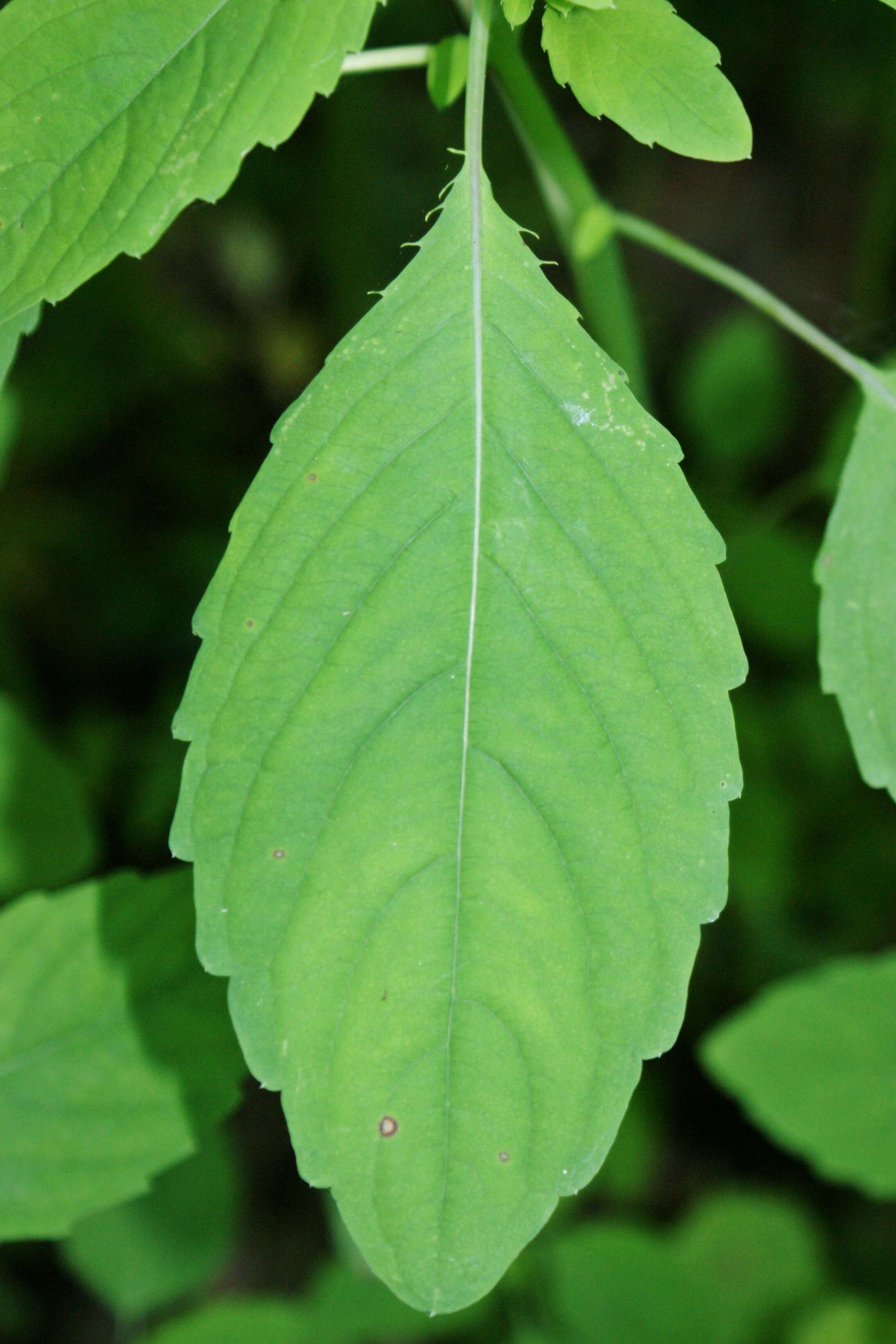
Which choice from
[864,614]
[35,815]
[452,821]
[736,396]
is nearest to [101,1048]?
[35,815]

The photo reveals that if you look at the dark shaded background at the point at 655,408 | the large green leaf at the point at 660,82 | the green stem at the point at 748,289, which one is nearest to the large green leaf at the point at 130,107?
the large green leaf at the point at 660,82

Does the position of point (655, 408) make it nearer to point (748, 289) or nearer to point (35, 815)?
point (748, 289)

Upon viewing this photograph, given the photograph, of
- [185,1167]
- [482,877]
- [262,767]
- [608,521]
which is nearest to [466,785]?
[482,877]

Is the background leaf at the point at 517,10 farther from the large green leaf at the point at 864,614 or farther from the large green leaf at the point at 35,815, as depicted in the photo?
the large green leaf at the point at 35,815

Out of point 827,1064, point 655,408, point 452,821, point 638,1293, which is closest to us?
point 452,821

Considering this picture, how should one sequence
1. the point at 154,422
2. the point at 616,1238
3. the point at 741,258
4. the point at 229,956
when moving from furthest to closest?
the point at 741,258 → the point at 154,422 → the point at 616,1238 → the point at 229,956

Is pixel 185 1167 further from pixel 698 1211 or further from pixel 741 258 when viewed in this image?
pixel 741 258

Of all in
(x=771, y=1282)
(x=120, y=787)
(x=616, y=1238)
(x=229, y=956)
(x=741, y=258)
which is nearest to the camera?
(x=229, y=956)
